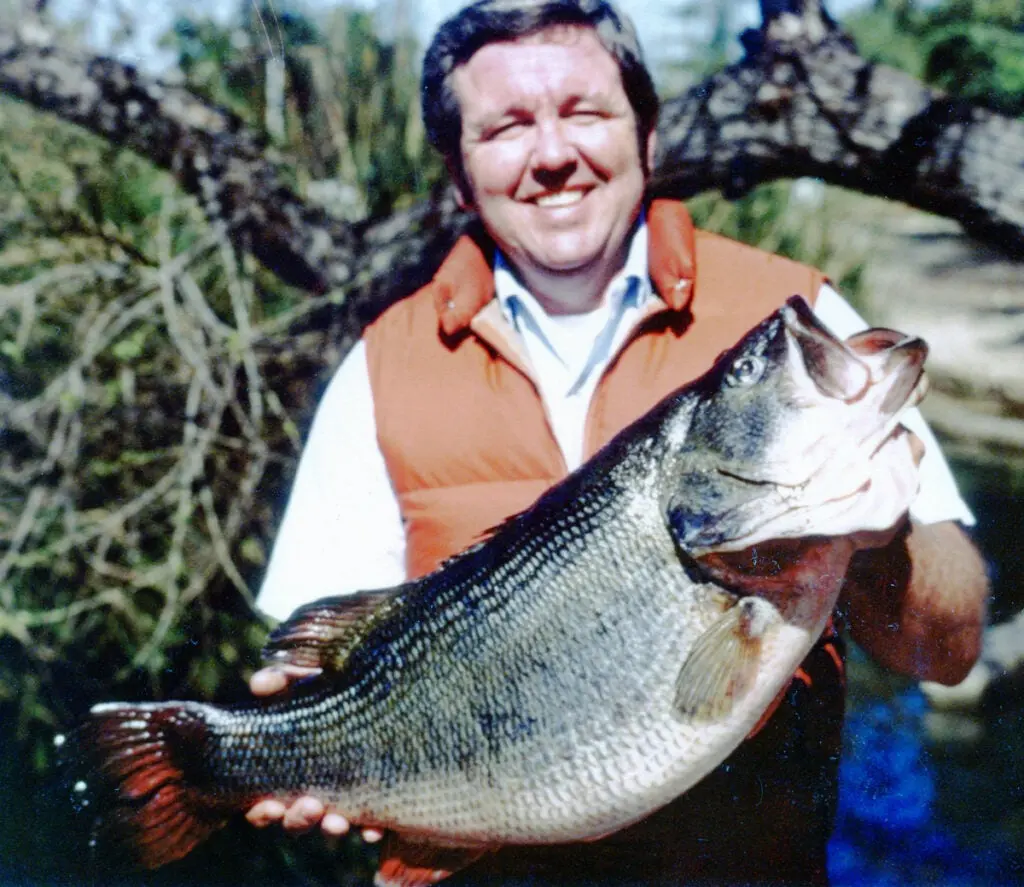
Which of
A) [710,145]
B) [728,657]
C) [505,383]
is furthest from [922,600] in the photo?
[710,145]

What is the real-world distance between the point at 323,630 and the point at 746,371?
1.18 m

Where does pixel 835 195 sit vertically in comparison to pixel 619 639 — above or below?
above

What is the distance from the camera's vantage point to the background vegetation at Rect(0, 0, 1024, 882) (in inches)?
148

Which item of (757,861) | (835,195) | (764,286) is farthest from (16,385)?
(835,195)

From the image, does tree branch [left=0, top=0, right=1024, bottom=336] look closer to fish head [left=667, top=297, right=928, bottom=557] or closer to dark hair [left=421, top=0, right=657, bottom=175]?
dark hair [left=421, top=0, right=657, bottom=175]

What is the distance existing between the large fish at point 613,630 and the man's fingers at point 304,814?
3 centimetres

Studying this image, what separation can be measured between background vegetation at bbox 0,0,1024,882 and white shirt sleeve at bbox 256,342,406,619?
1.25 metres

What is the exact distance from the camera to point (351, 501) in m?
2.50

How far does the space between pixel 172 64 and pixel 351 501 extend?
255 centimetres

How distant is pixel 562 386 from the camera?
7.87 ft

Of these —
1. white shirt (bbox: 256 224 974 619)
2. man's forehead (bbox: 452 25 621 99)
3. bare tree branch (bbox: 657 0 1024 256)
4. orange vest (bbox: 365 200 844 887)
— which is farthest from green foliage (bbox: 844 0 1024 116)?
white shirt (bbox: 256 224 974 619)

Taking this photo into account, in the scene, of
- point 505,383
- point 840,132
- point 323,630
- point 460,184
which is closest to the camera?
point 323,630

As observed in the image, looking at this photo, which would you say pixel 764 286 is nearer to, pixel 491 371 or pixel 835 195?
pixel 491 371

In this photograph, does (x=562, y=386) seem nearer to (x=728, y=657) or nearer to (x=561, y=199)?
(x=561, y=199)
